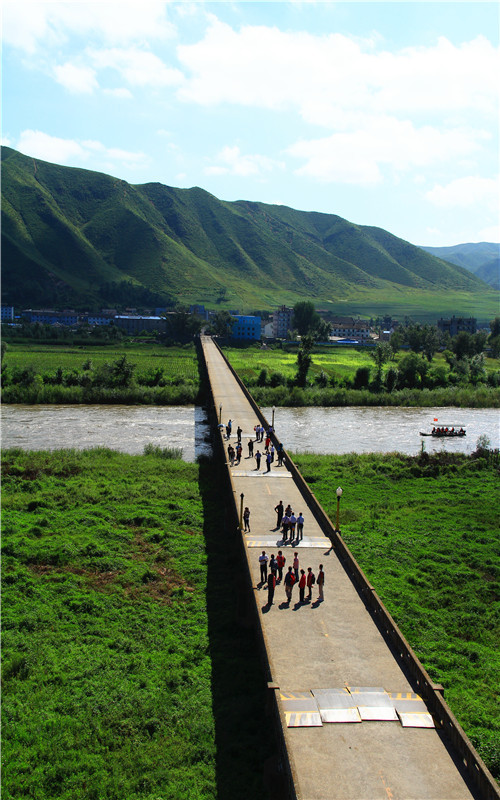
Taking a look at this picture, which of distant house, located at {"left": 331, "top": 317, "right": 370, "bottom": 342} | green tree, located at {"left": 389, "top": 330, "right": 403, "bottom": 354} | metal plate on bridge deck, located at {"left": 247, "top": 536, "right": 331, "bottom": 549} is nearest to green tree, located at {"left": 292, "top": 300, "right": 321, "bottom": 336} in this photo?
distant house, located at {"left": 331, "top": 317, "right": 370, "bottom": 342}

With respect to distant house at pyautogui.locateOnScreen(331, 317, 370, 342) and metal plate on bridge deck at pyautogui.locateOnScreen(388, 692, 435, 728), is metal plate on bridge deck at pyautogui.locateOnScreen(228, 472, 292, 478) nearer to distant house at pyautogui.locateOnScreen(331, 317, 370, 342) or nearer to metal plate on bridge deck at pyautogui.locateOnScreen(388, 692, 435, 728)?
metal plate on bridge deck at pyautogui.locateOnScreen(388, 692, 435, 728)

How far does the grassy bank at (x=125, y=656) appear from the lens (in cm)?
1545

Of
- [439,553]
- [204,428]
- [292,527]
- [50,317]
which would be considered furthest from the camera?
[50,317]

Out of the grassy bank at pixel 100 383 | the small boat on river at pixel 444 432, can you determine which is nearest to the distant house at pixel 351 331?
the grassy bank at pixel 100 383

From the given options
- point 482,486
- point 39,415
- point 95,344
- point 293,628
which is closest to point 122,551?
point 293,628

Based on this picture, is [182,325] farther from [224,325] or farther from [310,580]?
[310,580]

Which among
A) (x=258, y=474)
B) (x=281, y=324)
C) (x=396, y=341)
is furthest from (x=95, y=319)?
(x=258, y=474)

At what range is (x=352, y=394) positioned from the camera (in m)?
80.4

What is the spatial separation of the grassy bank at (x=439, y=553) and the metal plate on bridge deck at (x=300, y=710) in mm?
5279

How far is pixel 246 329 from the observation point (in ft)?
498

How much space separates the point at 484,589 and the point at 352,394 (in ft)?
181

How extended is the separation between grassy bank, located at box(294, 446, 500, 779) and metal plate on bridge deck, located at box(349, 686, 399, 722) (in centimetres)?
377

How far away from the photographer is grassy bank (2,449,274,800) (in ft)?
50.7

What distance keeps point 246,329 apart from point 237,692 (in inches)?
5343
